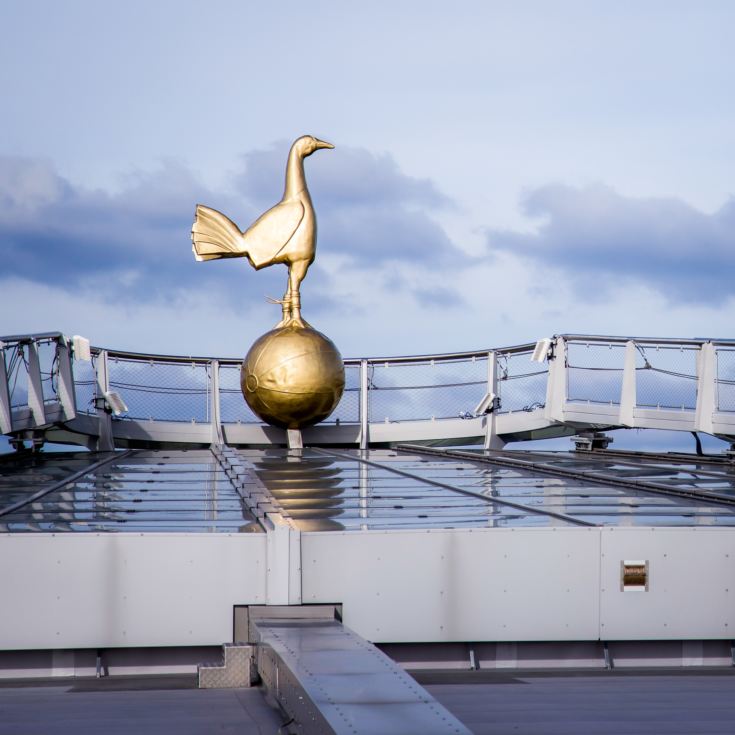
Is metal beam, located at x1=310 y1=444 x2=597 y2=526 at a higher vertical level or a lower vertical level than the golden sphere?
lower

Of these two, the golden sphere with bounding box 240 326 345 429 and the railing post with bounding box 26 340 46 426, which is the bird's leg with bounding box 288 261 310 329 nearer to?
the golden sphere with bounding box 240 326 345 429

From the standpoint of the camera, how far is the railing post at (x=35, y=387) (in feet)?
59.2

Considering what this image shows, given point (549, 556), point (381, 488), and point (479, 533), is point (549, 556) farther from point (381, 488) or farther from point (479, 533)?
point (381, 488)

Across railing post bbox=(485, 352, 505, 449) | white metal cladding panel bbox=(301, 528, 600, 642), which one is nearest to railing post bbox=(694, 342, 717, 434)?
railing post bbox=(485, 352, 505, 449)

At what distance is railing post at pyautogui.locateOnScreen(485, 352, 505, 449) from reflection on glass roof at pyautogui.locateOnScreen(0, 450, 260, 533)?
6521 millimetres

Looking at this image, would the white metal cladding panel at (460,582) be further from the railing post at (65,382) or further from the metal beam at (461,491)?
the railing post at (65,382)

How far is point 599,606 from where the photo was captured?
7.45 meters

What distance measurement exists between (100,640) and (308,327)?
14.4m

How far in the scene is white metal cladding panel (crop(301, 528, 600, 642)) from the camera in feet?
24.1

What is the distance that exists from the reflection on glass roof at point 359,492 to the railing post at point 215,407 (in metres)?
4.23

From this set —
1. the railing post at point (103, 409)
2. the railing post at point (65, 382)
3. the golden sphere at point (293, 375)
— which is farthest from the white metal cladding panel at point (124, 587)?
the railing post at point (103, 409)

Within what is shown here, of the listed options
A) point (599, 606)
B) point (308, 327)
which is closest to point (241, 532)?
point (599, 606)

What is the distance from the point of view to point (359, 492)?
11.7 meters

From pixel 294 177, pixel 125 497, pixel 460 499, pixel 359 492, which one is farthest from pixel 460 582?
pixel 294 177
